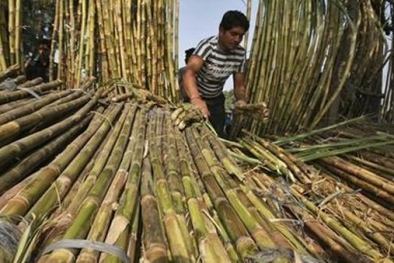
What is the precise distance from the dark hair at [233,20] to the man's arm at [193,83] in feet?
0.74

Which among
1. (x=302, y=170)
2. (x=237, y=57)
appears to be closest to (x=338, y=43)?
(x=237, y=57)

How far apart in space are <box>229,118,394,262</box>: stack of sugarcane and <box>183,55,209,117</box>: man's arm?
0.86ft

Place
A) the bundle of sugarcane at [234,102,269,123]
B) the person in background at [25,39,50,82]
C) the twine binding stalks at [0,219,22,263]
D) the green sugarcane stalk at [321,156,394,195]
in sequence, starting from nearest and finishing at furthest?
the twine binding stalks at [0,219,22,263] < the green sugarcane stalk at [321,156,394,195] < the bundle of sugarcane at [234,102,269,123] < the person in background at [25,39,50,82]

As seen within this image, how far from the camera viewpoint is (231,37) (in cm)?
240

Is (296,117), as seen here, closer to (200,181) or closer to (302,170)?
(302,170)

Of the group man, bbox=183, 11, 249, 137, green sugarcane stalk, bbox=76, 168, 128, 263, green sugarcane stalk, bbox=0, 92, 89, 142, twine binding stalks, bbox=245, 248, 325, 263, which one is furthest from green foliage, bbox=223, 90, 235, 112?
twine binding stalks, bbox=245, 248, 325, 263

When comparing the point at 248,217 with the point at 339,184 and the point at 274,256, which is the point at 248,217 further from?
the point at 339,184

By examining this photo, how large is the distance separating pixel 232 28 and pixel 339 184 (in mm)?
967

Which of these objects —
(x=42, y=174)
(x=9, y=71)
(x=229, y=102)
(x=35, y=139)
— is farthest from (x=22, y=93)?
(x=229, y=102)

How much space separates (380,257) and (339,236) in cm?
15

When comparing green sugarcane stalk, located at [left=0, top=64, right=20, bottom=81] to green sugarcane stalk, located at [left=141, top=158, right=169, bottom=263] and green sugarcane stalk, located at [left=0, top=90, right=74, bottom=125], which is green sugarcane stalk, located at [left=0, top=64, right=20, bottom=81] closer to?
green sugarcane stalk, located at [left=0, top=90, right=74, bottom=125]

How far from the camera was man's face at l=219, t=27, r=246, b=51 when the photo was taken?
2.37 metres

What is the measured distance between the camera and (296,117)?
9.24ft

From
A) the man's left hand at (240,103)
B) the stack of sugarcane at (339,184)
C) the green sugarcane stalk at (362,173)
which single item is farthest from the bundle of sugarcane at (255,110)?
the green sugarcane stalk at (362,173)
